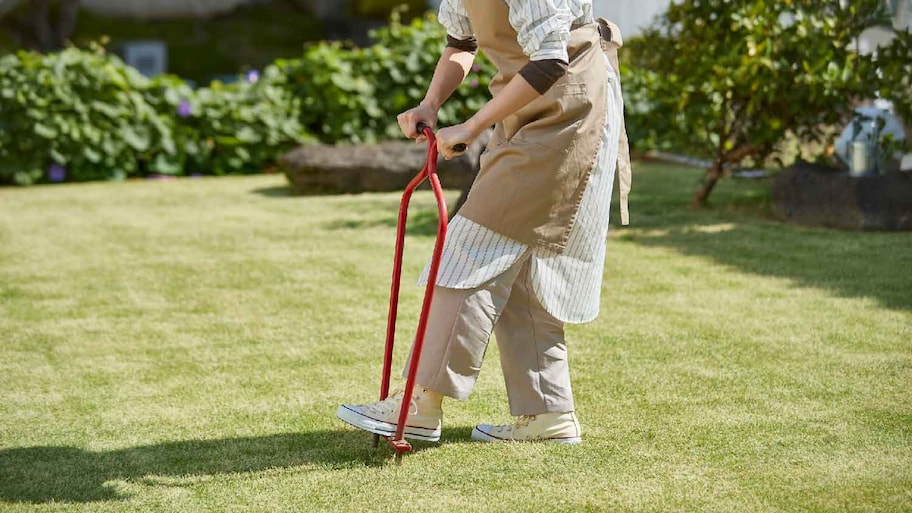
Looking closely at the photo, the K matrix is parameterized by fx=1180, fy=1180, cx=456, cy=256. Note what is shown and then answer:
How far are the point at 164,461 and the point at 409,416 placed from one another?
0.64 meters

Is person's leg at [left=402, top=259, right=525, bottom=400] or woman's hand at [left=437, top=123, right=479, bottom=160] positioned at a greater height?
woman's hand at [left=437, top=123, right=479, bottom=160]

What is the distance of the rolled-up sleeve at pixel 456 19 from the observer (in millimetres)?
3000

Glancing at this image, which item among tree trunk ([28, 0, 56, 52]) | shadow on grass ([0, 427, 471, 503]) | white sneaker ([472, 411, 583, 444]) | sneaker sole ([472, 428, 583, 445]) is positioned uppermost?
tree trunk ([28, 0, 56, 52])

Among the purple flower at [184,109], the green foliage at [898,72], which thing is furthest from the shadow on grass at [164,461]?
the purple flower at [184,109]

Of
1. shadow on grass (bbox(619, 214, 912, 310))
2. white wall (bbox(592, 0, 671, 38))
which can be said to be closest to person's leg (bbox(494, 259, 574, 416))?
shadow on grass (bbox(619, 214, 912, 310))

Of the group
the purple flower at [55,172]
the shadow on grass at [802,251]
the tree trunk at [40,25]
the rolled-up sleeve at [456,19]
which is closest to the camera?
the rolled-up sleeve at [456,19]

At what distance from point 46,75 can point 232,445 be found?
6.54 metres

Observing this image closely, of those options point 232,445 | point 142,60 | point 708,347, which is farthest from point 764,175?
point 142,60

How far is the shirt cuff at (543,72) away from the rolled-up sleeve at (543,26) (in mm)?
12

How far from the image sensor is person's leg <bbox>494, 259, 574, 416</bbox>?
3012 mm

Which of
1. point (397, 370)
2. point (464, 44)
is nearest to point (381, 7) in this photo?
point (397, 370)

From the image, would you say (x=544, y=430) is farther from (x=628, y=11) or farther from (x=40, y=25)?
(x=40, y=25)

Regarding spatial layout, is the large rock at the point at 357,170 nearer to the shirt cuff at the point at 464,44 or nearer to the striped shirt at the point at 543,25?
the shirt cuff at the point at 464,44

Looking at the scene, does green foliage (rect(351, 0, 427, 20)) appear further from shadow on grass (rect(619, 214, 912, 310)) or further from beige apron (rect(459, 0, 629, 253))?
beige apron (rect(459, 0, 629, 253))
